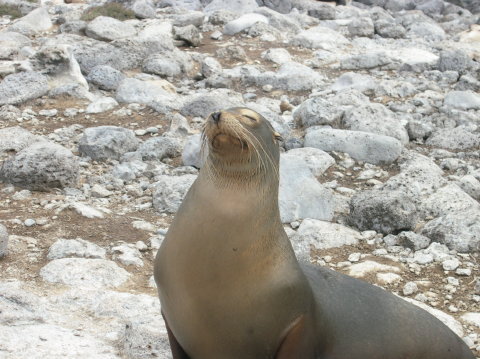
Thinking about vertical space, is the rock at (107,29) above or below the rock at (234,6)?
above

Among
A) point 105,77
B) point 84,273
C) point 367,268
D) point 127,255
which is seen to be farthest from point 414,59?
point 84,273

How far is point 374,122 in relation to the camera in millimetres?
9164

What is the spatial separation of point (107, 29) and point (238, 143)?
10315 millimetres

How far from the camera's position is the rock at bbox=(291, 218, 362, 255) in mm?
6305

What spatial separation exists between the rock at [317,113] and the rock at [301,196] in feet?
6.88

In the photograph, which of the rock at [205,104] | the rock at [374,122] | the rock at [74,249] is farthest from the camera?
the rock at [205,104]

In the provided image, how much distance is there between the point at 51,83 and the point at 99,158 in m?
2.70

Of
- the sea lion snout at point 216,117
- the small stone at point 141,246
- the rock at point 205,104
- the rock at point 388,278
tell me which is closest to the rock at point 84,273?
the small stone at point 141,246

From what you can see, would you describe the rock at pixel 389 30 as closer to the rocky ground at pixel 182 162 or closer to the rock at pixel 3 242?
the rocky ground at pixel 182 162

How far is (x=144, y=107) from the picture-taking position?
383 inches

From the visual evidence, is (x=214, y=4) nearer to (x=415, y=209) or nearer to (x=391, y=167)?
(x=391, y=167)

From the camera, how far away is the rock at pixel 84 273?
16.5ft

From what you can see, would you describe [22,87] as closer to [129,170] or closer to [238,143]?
[129,170]

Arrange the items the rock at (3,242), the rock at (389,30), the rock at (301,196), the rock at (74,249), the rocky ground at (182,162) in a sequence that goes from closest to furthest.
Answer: the rocky ground at (182,162)
the rock at (3,242)
the rock at (74,249)
the rock at (301,196)
the rock at (389,30)
